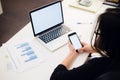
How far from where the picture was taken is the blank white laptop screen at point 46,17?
1.57 meters

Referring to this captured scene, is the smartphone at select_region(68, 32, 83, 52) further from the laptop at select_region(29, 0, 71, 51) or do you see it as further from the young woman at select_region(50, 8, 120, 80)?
the young woman at select_region(50, 8, 120, 80)

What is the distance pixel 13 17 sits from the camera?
3090 mm

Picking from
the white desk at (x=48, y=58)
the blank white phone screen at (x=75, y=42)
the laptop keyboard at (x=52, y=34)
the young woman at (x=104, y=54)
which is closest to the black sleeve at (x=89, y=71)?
the young woman at (x=104, y=54)

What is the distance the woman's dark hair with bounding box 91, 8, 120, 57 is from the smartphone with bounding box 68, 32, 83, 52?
38 centimetres

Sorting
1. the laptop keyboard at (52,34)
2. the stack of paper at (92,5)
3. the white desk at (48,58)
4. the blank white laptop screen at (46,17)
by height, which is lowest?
the white desk at (48,58)

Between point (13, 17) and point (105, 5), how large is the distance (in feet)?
4.76

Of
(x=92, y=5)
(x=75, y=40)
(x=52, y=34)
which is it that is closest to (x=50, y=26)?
(x=52, y=34)

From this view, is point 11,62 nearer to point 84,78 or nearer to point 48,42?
point 48,42

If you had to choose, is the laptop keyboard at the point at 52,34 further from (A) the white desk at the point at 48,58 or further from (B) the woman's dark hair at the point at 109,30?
(B) the woman's dark hair at the point at 109,30

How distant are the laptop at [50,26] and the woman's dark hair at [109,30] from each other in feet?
1.60

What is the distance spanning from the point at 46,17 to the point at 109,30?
65cm

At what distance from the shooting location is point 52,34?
1.67 m

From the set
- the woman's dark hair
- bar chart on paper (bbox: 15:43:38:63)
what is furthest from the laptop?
the woman's dark hair

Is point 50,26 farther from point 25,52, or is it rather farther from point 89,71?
point 89,71
